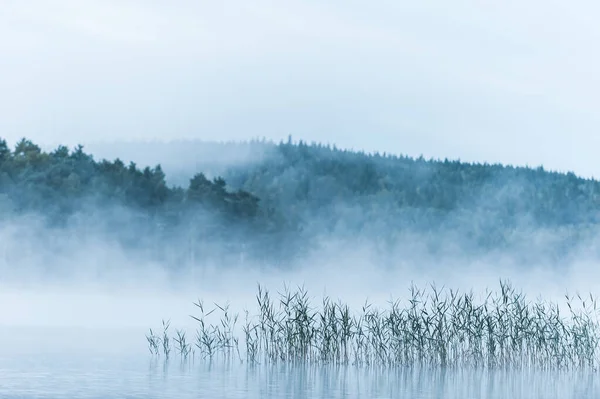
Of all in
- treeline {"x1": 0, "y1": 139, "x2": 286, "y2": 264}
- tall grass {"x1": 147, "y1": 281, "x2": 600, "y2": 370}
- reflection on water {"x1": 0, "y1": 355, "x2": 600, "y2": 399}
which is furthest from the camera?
treeline {"x1": 0, "y1": 139, "x2": 286, "y2": 264}

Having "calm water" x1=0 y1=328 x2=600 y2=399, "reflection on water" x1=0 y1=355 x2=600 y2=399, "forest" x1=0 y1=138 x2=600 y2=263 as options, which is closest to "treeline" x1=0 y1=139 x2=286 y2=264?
"forest" x1=0 y1=138 x2=600 y2=263

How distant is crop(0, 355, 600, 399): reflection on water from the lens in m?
12.5

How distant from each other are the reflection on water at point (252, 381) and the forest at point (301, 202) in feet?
120

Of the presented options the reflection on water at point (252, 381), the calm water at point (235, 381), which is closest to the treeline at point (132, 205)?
the calm water at point (235, 381)

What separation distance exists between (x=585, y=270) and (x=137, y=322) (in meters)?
52.5

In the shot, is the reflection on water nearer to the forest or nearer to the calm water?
the calm water

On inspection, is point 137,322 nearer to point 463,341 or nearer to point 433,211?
point 463,341

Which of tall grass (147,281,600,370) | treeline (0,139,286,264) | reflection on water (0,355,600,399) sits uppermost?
treeline (0,139,286,264)

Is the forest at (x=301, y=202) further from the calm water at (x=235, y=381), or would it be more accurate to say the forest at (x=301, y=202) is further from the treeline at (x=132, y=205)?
the calm water at (x=235, y=381)

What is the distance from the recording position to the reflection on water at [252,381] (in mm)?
12453

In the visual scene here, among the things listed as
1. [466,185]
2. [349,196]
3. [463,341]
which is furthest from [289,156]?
[463,341]

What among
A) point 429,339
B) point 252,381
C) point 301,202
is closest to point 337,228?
point 301,202

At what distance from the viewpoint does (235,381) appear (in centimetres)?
1381

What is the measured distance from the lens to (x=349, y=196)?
276ft
